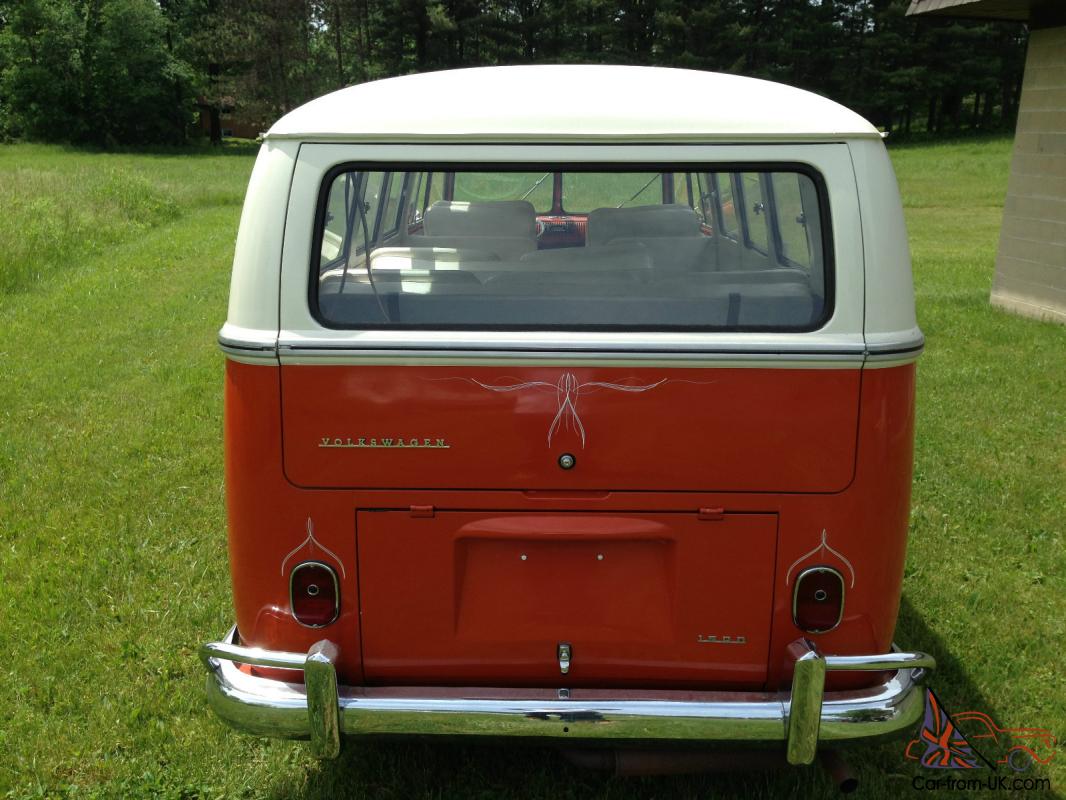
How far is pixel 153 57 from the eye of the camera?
51594 millimetres

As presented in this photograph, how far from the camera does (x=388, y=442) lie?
2.42 meters

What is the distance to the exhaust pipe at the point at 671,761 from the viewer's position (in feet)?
8.73

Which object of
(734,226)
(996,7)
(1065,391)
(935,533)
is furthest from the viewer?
(996,7)

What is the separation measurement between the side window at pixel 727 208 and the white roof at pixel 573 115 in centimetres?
39

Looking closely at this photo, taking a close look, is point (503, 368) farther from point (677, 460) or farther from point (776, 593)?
point (776, 593)

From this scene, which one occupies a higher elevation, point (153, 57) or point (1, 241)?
point (153, 57)

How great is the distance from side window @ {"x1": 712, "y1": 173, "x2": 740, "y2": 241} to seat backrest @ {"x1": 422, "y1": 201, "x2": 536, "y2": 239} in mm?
558

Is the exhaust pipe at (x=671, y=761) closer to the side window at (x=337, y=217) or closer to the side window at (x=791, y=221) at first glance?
the side window at (x=791, y=221)

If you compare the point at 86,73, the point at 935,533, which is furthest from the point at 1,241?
the point at 86,73

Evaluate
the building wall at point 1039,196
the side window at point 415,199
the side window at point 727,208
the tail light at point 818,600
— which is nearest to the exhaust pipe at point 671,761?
the tail light at point 818,600

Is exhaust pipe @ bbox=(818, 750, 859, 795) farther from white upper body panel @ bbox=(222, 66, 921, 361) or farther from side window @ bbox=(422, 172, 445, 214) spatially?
side window @ bbox=(422, 172, 445, 214)

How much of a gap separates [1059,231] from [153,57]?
51902 mm

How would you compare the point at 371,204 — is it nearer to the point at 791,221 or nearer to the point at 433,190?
the point at 433,190

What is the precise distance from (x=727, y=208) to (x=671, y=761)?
5.38ft
